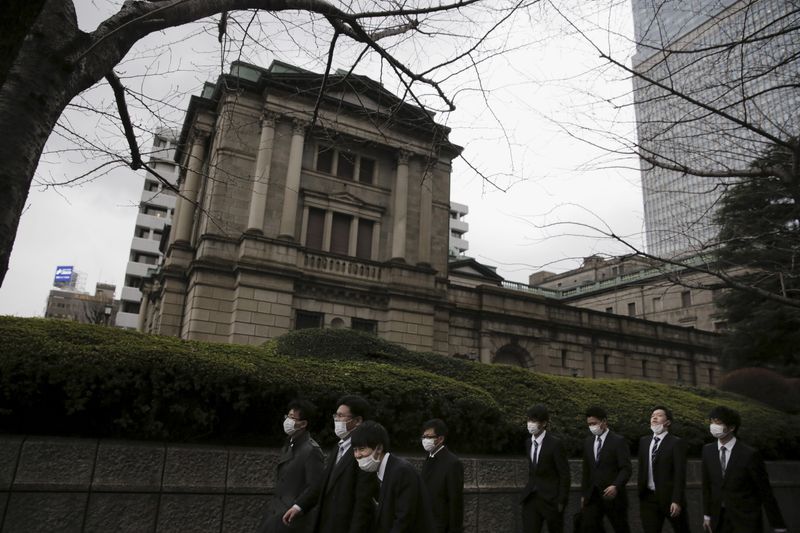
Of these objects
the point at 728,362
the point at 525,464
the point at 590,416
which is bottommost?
the point at 525,464

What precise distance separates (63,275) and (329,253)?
3958 inches

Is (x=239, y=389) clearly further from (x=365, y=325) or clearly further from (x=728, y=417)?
(x=365, y=325)

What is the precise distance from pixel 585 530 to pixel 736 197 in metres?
17.9

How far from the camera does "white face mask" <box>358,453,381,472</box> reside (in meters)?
4.12

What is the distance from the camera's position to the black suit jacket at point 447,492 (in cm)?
511

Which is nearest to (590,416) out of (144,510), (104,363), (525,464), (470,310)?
(525,464)

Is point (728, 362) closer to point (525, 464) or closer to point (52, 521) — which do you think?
point (525, 464)

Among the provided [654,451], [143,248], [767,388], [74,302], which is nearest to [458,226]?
[143,248]

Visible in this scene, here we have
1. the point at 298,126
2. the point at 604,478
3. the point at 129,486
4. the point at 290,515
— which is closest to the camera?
the point at 290,515

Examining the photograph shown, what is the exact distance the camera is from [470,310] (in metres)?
24.9

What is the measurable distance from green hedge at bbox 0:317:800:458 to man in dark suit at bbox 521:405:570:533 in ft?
4.12

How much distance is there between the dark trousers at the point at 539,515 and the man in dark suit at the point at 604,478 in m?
0.68

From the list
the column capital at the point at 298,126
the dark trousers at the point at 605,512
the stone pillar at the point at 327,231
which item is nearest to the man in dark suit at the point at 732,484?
the dark trousers at the point at 605,512

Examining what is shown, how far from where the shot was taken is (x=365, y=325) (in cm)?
2270
